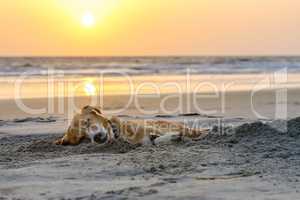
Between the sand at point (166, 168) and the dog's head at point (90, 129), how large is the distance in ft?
0.49

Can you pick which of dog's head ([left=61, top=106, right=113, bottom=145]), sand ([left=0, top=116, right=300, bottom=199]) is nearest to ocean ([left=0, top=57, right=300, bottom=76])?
dog's head ([left=61, top=106, right=113, bottom=145])

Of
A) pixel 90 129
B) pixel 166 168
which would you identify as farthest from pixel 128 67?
pixel 166 168

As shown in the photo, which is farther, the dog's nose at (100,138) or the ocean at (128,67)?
the ocean at (128,67)

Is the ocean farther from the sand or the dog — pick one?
the sand

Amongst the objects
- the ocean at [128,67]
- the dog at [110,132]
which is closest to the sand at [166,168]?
the dog at [110,132]

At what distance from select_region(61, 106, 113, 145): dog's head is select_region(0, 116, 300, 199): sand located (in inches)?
5.9

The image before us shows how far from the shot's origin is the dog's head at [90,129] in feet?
19.9

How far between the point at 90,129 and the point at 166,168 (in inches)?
61.4

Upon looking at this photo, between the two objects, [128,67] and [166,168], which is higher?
[128,67]

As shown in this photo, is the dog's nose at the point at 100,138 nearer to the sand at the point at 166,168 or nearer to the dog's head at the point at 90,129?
the dog's head at the point at 90,129

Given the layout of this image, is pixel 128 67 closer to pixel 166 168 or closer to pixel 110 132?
pixel 110 132

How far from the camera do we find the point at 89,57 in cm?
4941

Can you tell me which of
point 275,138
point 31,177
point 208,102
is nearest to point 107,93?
point 208,102

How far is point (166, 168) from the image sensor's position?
478 cm
